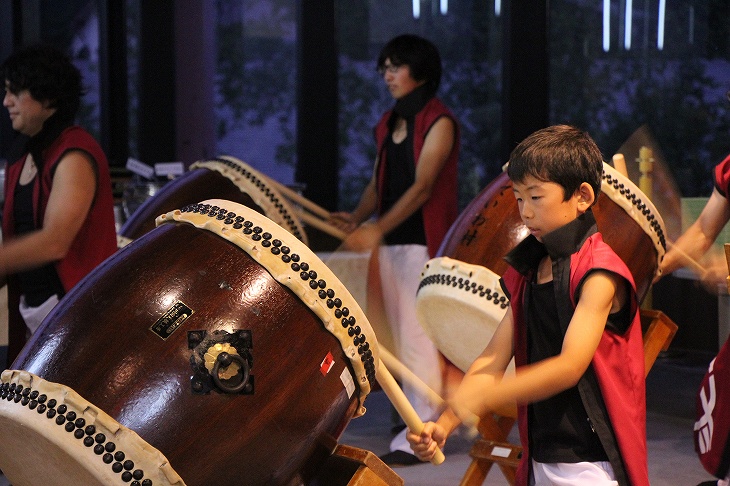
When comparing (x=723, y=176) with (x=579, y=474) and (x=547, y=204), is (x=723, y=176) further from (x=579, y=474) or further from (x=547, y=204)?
(x=579, y=474)

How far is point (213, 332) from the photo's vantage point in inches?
67.9

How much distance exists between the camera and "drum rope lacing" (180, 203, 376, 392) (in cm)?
180

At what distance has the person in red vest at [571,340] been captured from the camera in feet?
5.43

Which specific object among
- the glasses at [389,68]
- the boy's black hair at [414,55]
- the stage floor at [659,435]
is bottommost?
the stage floor at [659,435]

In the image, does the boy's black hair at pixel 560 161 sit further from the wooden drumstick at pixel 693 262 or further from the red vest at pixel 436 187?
the red vest at pixel 436 187

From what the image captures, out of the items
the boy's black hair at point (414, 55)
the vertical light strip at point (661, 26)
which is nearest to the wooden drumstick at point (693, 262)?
the boy's black hair at point (414, 55)

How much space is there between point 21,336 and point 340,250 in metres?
1.41

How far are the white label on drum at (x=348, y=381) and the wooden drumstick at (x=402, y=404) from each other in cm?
7

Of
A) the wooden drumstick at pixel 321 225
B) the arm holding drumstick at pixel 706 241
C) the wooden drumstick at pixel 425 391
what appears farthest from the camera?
the wooden drumstick at pixel 321 225

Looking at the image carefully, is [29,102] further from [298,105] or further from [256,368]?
[298,105]

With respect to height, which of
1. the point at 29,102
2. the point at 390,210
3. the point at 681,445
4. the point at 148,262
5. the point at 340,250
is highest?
the point at 29,102

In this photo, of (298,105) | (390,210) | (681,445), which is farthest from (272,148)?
(681,445)

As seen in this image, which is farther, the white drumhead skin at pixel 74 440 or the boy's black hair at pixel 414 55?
the boy's black hair at pixel 414 55

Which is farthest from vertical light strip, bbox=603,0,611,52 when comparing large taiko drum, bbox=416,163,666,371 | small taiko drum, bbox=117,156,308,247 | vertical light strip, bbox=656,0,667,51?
large taiko drum, bbox=416,163,666,371
